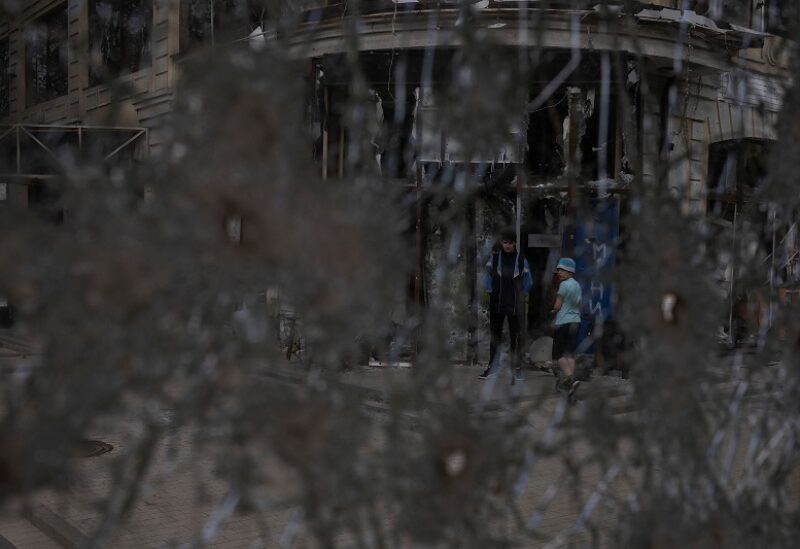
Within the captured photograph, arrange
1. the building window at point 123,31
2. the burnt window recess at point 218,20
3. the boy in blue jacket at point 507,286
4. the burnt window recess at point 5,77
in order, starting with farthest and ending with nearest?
1. the boy in blue jacket at point 507,286
2. the burnt window recess at point 5,77
3. the building window at point 123,31
4. the burnt window recess at point 218,20

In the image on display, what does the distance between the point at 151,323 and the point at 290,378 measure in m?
0.23

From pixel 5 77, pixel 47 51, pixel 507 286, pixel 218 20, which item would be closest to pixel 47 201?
pixel 218 20

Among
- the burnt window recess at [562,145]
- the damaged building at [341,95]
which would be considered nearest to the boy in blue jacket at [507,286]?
the burnt window recess at [562,145]

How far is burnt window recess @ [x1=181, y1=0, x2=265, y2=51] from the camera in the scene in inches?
41.2

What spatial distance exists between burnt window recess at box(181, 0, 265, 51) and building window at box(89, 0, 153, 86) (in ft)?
0.24

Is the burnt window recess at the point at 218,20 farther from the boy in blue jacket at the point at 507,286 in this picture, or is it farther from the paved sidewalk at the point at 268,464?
the boy in blue jacket at the point at 507,286

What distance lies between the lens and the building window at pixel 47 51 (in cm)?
121

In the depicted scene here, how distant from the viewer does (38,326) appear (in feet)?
2.76

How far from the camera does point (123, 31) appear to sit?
1521 millimetres

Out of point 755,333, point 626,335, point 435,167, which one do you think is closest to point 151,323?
point 435,167

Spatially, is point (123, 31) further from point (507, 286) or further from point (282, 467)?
point (507, 286)

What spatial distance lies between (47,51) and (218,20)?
1.80 feet

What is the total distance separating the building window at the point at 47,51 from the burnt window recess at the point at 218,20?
0.62ft

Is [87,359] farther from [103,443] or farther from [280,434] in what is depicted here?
[103,443]
